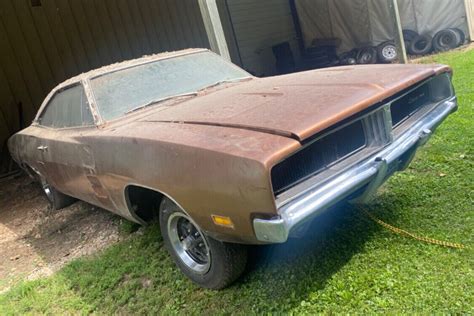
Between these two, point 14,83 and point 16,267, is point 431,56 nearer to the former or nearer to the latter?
point 14,83

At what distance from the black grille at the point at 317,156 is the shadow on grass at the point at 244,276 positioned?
2.46 feet

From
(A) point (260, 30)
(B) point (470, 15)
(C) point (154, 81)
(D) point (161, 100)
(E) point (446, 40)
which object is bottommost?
(E) point (446, 40)

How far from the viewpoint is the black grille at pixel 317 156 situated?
2406 millimetres

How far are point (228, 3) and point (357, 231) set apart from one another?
395 inches

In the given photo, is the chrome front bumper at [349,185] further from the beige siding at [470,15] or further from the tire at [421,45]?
the beige siding at [470,15]

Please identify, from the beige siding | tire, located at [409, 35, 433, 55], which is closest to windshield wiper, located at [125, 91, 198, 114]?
tire, located at [409, 35, 433, 55]

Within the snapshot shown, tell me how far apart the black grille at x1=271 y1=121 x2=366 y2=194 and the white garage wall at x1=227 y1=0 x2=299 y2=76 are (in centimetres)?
984

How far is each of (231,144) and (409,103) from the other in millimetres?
1634

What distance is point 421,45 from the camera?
1138cm

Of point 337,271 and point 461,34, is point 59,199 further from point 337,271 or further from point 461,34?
point 461,34

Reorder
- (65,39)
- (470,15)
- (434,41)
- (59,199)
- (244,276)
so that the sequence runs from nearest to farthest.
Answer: (244,276), (59,199), (65,39), (470,15), (434,41)

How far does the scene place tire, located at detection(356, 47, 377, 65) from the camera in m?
11.7

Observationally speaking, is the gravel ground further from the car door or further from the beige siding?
the beige siding

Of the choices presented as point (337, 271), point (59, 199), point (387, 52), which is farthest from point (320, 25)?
point (337, 271)
